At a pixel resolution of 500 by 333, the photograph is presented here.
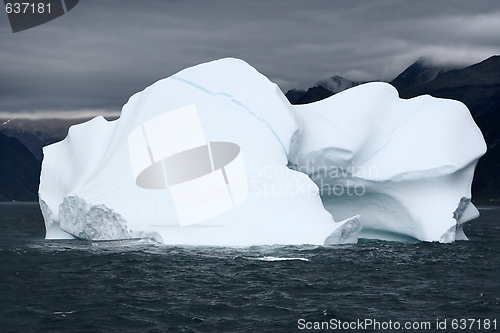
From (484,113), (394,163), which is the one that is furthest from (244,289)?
(484,113)

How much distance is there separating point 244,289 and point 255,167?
→ 7326 mm

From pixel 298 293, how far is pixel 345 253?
4.97 metres

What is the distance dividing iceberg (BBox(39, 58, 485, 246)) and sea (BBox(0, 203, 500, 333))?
116cm

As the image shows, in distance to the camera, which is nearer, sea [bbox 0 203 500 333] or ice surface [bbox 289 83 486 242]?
sea [bbox 0 203 500 333]

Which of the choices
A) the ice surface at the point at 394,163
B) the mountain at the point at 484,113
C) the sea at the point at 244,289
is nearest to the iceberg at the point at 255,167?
the ice surface at the point at 394,163

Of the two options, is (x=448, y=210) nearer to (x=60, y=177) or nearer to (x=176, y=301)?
(x=176, y=301)

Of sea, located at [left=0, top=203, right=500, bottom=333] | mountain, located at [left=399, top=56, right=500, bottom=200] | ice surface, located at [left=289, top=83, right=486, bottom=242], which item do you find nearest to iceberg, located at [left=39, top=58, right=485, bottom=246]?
ice surface, located at [left=289, top=83, right=486, bottom=242]

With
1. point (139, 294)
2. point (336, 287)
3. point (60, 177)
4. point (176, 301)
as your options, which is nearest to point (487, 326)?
point (336, 287)

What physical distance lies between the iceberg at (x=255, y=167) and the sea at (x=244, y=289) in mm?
1159

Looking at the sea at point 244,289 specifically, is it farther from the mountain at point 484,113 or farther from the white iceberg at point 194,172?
the mountain at point 484,113

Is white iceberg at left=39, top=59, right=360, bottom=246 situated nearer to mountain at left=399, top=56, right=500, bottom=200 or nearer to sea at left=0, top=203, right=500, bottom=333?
sea at left=0, top=203, right=500, bottom=333

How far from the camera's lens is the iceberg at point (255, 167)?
16.7m

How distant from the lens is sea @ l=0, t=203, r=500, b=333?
9062 millimetres

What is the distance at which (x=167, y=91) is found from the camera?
21.0 meters
